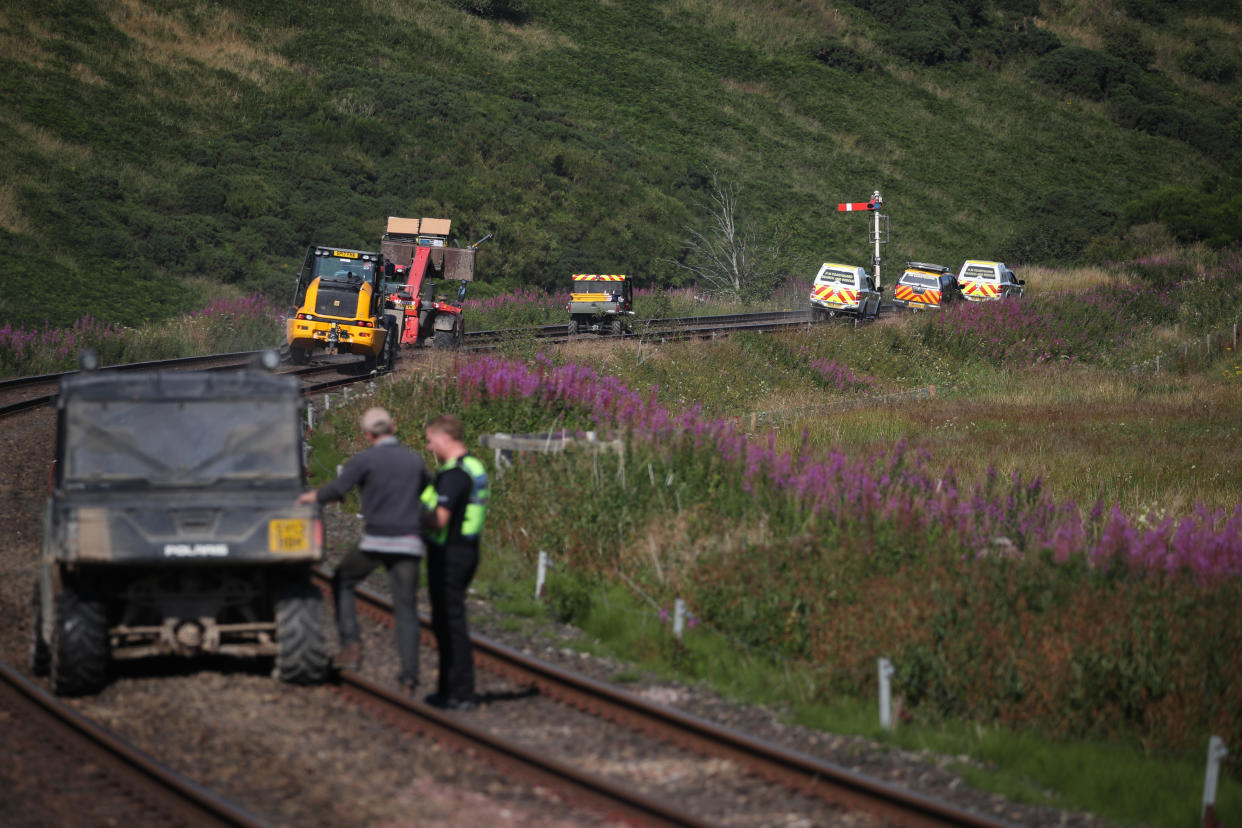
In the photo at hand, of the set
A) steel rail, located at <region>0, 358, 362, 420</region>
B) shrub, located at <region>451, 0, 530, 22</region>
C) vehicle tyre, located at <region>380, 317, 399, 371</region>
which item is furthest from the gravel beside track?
shrub, located at <region>451, 0, 530, 22</region>

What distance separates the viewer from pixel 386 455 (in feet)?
30.5

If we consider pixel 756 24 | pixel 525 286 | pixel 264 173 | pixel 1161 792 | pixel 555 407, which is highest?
pixel 756 24

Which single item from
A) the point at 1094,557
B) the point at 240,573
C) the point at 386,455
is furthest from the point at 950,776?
the point at 240,573

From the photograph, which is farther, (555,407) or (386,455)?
(555,407)

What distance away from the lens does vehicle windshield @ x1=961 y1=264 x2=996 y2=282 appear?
47000mm

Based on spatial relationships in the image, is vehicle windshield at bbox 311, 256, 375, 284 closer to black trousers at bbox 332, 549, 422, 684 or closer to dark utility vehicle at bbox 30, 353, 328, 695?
dark utility vehicle at bbox 30, 353, 328, 695

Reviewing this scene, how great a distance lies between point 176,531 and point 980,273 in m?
42.0

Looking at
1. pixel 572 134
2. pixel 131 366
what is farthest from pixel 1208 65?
pixel 131 366

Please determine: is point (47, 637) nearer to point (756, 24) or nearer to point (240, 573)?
point (240, 573)

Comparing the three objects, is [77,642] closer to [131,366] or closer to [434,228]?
[131,366]

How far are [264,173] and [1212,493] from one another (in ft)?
133

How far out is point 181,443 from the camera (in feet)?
31.3

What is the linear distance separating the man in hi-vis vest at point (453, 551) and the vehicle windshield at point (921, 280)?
36.2 meters

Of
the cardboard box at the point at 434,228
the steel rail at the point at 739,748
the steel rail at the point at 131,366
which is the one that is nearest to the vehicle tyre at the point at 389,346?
the steel rail at the point at 131,366
